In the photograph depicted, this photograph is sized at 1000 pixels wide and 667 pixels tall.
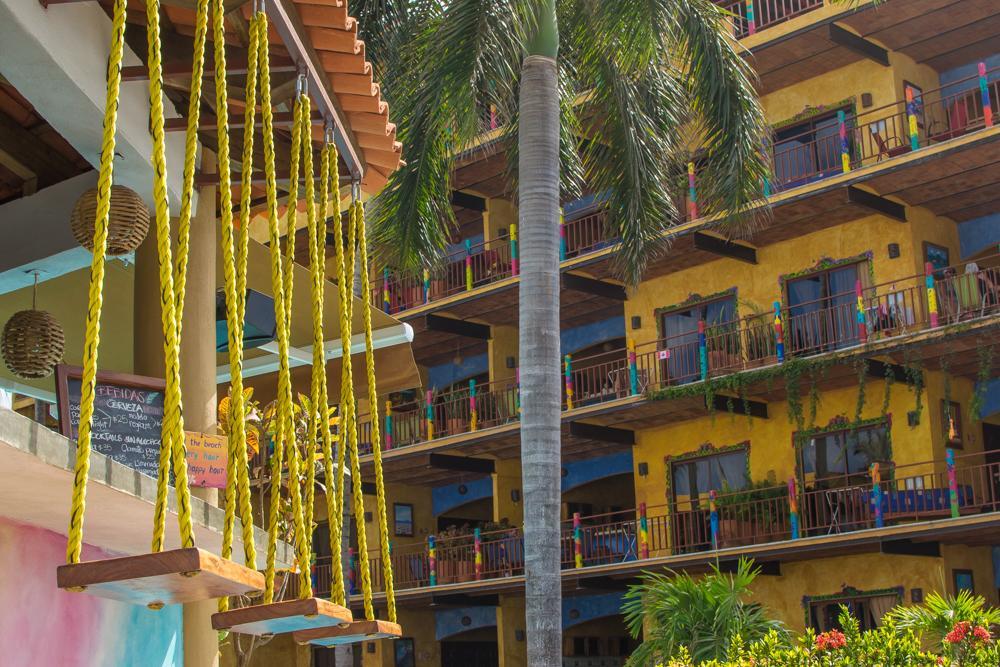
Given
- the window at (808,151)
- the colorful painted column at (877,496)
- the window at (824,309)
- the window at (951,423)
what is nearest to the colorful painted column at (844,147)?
the window at (808,151)

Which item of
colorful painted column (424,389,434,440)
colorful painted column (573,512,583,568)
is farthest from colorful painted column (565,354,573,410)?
colorful painted column (424,389,434,440)

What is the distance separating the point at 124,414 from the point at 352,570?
24642mm

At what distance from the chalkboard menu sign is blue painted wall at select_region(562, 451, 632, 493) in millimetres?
24007

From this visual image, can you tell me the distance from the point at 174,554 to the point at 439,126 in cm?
1311

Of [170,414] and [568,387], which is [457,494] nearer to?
[568,387]

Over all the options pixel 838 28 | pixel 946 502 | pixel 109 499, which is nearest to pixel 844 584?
pixel 946 502

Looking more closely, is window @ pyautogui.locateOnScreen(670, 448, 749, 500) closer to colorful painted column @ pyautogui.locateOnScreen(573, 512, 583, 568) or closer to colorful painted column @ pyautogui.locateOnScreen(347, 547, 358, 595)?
colorful painted column @ pyautogui.locateOnScreen(573, 512, 583, 568)

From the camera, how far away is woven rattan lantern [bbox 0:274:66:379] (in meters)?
8.15

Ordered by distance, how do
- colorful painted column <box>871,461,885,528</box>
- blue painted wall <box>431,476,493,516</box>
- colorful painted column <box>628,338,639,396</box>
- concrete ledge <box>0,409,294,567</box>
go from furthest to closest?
blue painted wall <box>431,476,493,516</box>
colorful painted column <box>628,338,639,396</box>
colorful painted column <box>871,461,885,528</box>
concrete ledge <box>0,409,294,567</box>

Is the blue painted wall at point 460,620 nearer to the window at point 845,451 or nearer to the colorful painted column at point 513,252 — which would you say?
the colorful painted column at point 513,252

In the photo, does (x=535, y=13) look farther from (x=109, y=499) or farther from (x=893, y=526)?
(x=109, y=499)

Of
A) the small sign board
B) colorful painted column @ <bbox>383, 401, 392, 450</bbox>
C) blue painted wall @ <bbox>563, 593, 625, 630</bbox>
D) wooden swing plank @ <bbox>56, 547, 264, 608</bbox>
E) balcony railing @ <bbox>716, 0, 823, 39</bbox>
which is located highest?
balcony railing @ <bbox>716, 0, 823, 39</bbox>

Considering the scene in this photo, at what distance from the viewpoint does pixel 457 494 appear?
35125 millimetres

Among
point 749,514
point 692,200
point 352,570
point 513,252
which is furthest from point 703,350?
point 352,570
